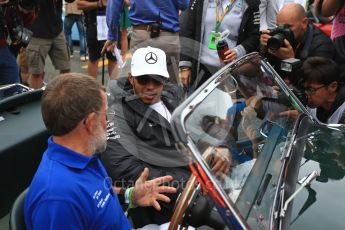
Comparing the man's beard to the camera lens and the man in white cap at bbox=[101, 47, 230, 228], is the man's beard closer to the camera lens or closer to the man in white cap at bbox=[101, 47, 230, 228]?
the man in white cap at bbox=[101, 47, 230, 228]

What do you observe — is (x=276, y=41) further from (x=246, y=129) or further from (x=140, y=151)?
(x=140, y=151)

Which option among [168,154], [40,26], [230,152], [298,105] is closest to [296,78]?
Answer: [298,105]

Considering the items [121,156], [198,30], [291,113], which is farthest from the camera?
[198,30]

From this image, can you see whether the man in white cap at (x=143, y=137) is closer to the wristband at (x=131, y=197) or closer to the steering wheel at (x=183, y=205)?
the wristband at (x=131, y=197)

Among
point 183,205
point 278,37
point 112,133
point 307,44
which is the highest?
point 278,37

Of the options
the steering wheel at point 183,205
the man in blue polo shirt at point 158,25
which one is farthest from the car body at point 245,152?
the man in blue polo shirt at point 158,25

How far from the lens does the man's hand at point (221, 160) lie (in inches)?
58.1

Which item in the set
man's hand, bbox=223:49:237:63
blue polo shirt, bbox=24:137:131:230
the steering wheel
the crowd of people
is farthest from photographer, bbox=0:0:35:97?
the steering wheel

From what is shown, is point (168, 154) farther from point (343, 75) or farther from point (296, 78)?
point (343, 75)

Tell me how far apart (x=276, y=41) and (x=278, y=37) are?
3 centimetres

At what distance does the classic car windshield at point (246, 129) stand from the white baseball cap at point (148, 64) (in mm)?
540

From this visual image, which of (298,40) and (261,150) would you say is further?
(298,40)

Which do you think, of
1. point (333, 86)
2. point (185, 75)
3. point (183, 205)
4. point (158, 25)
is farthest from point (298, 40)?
point (183, 205)

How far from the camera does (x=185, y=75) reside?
3.44m
